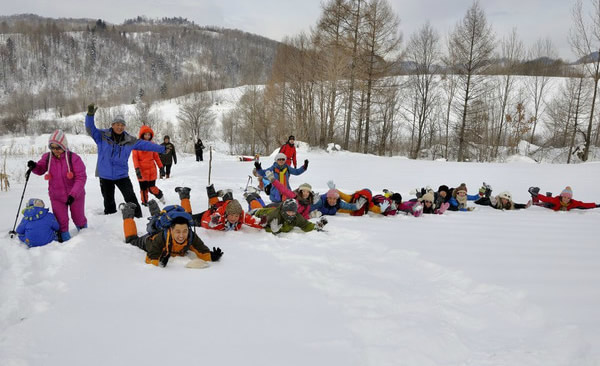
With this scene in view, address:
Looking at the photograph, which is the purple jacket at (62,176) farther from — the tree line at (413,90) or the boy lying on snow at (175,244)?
the tree line at (413,90)

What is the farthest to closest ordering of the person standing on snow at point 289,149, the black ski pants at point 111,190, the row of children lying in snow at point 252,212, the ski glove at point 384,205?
the person standing on snow at point 289,149 → the ski glove at point 384,205 → the black ski pants at point 111,190 → the row of children lying in snow at point 252,212

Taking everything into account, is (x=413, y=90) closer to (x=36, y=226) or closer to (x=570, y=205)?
(x=570, y=205)

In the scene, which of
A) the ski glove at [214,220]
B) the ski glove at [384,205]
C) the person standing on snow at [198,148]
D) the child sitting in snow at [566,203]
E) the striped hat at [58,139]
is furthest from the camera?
the person standing on snow at [198,148]

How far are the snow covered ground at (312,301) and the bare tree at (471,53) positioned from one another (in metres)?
17.2

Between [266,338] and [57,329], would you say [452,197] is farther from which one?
[57,329]

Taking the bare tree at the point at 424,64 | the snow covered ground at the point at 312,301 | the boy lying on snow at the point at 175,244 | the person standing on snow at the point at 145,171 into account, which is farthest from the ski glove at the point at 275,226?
the bare tree at the point at 424,64

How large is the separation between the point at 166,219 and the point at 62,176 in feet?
6.03

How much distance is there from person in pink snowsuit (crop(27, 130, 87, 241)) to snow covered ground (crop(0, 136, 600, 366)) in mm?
405

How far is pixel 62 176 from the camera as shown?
407 cm

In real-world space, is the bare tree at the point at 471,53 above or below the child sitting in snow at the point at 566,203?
above

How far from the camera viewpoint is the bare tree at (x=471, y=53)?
1828cm

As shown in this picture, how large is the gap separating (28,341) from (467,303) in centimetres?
313

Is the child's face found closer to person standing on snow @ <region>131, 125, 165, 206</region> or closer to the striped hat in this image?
the striped hat

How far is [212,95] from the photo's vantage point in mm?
54500
